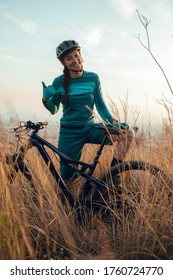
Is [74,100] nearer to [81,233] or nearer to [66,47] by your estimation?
[66,47]

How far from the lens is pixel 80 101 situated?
10.7 feet

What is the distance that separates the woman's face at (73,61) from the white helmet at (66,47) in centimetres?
4

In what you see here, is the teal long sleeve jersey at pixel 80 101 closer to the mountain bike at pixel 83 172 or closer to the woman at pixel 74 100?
the woman at pixel 74 100

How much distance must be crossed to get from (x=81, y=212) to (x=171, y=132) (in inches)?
38.6

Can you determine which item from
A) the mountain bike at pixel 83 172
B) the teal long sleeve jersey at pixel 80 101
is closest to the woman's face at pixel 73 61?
the teal long sleeve jersey at pixel 80 101

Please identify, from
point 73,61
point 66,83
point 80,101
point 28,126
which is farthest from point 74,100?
point 28,126

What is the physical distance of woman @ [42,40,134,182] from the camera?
3.21 m

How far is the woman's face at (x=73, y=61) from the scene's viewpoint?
323cm

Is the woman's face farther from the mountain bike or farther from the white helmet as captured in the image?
the mountain bike

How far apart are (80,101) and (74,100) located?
0.06 metres

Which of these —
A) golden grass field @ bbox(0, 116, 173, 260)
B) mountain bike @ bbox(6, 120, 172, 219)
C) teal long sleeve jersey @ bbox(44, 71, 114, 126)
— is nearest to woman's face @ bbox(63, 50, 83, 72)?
teal long sleeve jersey @ bbox(44, 71, 114, 126)

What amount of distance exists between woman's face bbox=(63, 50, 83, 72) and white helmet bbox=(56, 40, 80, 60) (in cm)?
4
